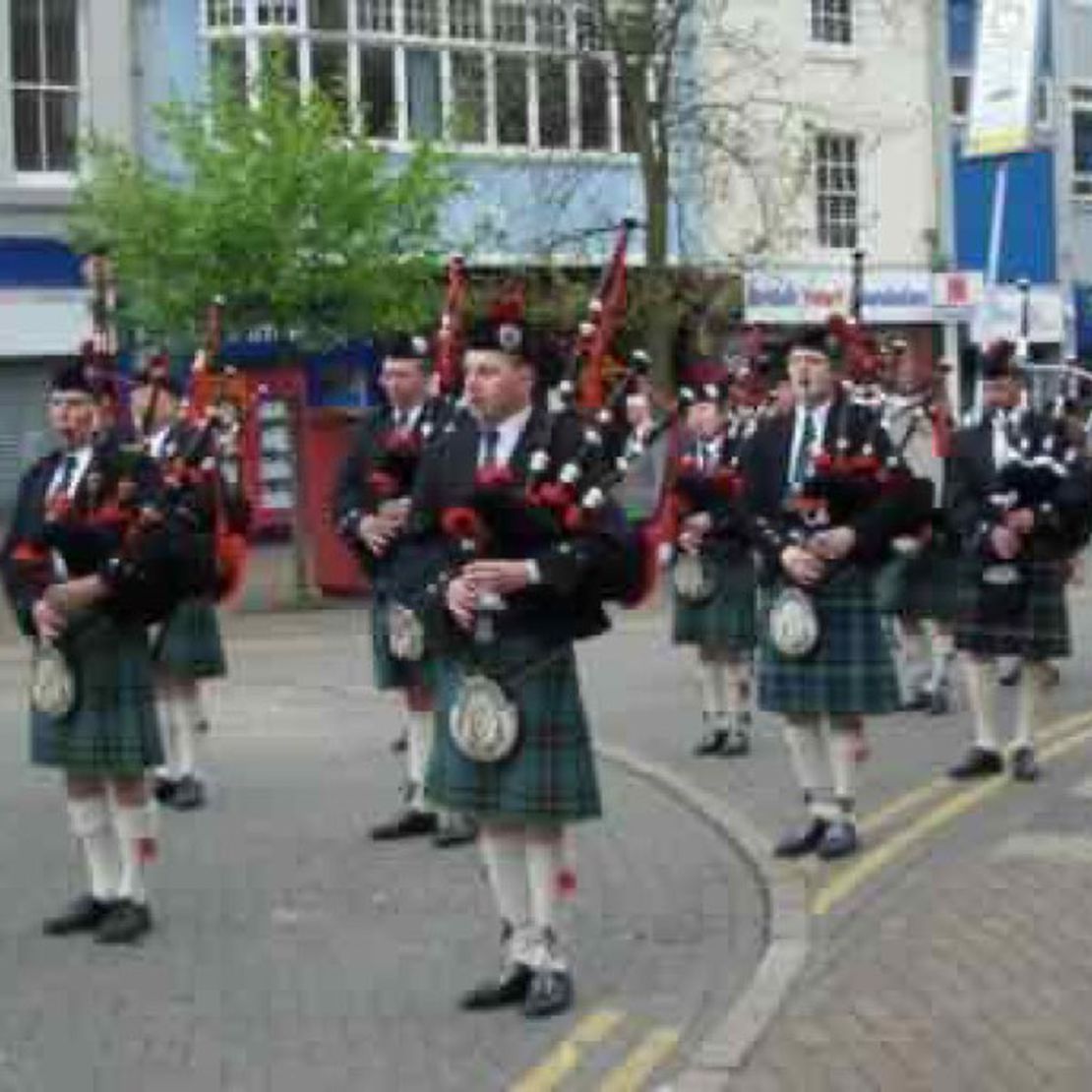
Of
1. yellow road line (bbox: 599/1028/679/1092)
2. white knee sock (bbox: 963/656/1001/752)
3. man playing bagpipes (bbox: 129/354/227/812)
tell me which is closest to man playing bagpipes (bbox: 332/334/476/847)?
man playing bagpipes (bbox: 129/354/227/812)

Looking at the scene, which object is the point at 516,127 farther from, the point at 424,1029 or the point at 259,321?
the point at 424,1029

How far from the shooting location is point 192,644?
10.7 metres

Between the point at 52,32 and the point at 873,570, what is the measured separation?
20.1m

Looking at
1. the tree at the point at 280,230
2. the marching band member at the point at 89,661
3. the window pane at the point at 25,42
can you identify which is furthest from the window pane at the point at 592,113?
the marching band member at the point at 89,661

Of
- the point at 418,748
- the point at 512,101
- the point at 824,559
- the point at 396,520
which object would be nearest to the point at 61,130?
the point at 512,101

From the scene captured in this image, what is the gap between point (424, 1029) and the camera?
6.61 metres

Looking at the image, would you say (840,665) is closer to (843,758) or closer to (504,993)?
(843,758)

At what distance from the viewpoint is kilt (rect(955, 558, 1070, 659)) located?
34.5 ft

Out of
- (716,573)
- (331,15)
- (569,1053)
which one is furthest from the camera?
(331,15)

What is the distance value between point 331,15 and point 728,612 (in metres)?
18.9

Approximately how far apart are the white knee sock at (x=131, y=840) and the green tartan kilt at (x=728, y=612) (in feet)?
14.2

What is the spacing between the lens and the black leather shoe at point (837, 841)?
8.79 meters

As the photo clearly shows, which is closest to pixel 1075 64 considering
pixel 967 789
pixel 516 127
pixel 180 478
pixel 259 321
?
pixel 516 127

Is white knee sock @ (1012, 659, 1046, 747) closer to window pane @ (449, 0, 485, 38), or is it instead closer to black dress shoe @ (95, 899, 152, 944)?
black dress shoe @ (95, 899, 152, 944)
